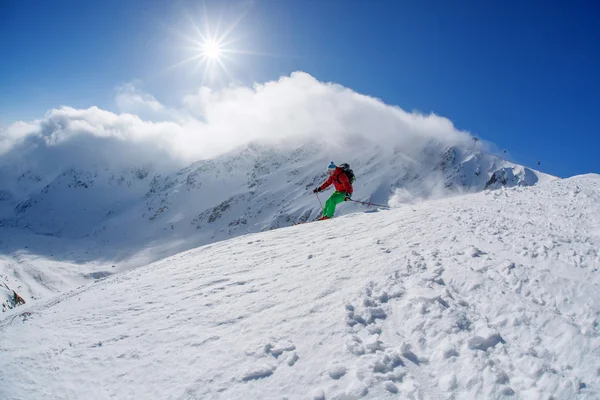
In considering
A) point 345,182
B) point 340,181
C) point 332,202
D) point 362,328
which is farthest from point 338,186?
point 362,328

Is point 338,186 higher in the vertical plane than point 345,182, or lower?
lower

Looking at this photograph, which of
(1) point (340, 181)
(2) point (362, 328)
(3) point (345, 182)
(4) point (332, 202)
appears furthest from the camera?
(4) point (332, 202)

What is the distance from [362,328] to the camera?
5.15 meters

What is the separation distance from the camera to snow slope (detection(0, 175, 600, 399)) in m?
4.06

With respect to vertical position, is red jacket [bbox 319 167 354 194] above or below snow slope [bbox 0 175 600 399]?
above

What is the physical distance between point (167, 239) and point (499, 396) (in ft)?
705

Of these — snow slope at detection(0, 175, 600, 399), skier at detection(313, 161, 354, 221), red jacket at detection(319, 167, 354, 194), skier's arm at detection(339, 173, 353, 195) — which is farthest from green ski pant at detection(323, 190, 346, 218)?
snow slope at detection(0, 175, 600, 399)

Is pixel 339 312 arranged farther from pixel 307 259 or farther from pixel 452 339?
pixel 307 259

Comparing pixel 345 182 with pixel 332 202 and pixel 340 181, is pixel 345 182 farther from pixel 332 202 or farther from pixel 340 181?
pixel 332 202

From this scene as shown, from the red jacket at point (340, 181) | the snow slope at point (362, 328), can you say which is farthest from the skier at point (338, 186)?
the snow slope at point (362, 328)

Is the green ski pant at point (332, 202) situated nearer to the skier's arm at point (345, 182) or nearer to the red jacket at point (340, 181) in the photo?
the red jacket at point (340, 181)

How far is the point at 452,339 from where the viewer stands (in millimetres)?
4590

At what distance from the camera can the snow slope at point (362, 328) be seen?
4.06 meters

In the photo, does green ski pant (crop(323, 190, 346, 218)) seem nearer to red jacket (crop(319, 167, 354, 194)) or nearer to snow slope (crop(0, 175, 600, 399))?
red jacket (crop(319, 167, 354, 194))
